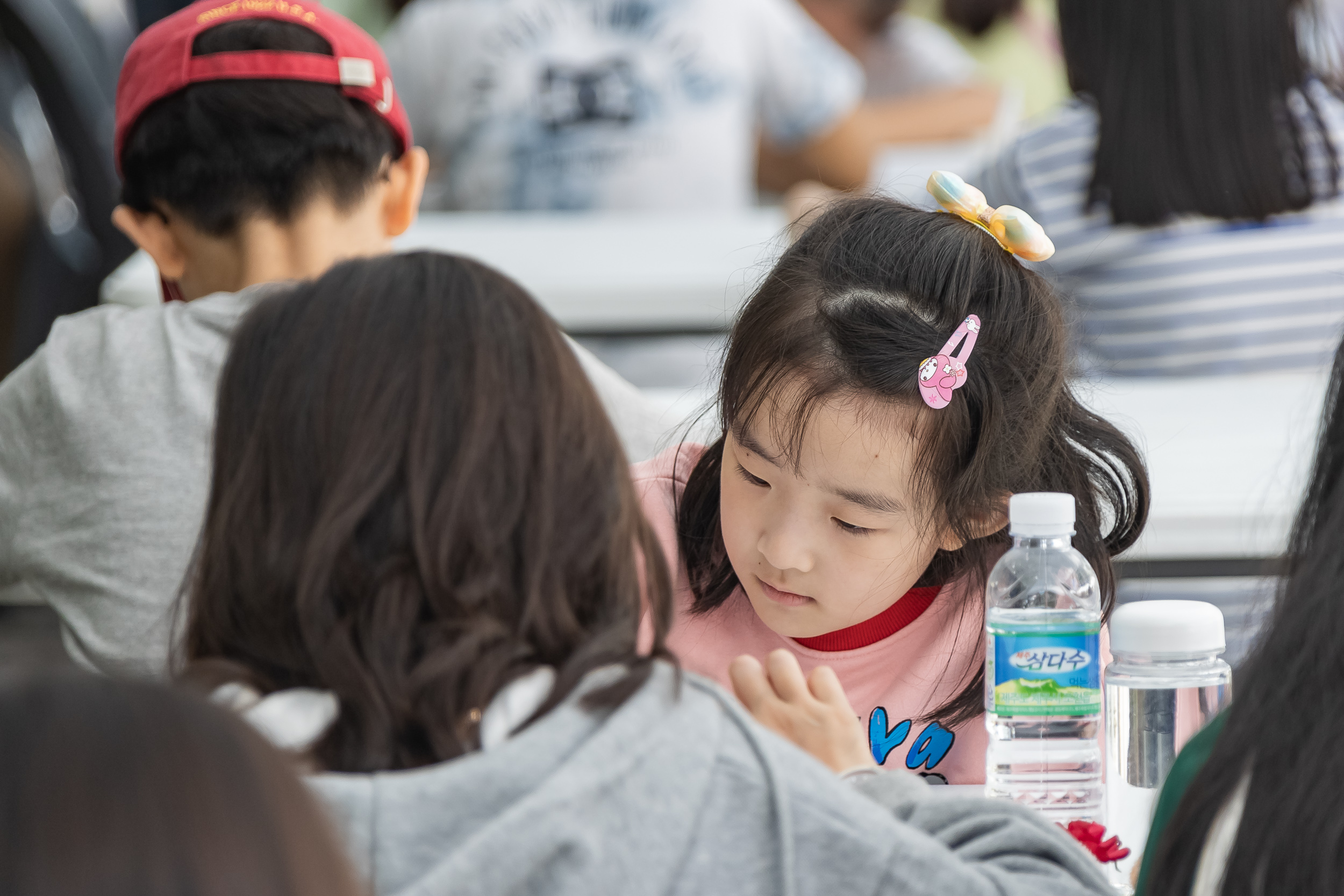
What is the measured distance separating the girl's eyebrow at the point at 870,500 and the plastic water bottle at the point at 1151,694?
0.24 meters

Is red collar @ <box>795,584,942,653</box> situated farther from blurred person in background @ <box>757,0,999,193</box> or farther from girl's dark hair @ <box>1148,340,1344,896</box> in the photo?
blurred person in background @ <box>757,0,999,193</box>

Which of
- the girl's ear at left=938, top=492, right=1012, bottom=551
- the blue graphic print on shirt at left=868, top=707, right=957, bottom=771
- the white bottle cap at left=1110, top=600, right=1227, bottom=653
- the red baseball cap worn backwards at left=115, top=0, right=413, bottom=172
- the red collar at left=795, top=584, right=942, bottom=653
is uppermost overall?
the red baseball cap worn backwards at left=115, top=0, right=413, bottom=172

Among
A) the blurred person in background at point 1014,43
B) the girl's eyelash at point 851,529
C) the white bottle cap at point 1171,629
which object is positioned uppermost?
the white bottle cap at point 1171,629

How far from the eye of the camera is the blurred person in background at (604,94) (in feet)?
10.8

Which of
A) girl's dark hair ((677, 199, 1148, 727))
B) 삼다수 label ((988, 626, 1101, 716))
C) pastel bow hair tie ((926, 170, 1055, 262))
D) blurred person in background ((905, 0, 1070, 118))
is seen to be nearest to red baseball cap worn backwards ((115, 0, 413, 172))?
girl's dark hair ((677, 199, 1148, 727))

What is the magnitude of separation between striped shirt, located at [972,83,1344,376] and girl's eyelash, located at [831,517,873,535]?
103 centimetres

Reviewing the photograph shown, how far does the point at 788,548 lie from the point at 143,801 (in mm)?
915

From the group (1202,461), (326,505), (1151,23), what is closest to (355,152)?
(326,505)

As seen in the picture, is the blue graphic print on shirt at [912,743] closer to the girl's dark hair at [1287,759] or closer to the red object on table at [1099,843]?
the red object on table at [1099,843]

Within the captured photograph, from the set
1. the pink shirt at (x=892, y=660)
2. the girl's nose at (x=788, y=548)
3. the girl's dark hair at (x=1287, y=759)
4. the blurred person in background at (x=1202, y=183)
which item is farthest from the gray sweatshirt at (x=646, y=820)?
the blurred person in background at (x=1202, y=183)

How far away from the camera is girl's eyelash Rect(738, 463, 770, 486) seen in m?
1.44

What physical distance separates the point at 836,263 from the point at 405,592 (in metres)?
0.73

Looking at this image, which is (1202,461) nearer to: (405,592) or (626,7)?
(405,592)

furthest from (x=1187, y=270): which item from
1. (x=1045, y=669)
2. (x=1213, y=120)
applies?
(x=1045, y=669)
